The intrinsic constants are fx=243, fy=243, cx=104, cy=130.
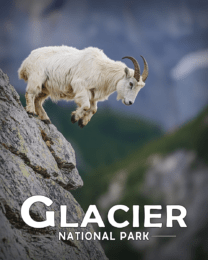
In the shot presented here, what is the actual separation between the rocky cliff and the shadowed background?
5.06m

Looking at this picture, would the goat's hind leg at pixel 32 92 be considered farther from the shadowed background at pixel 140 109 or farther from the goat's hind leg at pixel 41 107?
the shadowed background at pixel 140 109

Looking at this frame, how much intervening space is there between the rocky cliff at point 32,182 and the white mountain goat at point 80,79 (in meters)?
0.80

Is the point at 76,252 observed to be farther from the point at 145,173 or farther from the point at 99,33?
the point at 99,33

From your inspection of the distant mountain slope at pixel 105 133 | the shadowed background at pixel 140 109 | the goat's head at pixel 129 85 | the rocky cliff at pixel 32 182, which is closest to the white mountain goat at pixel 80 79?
the goat's head at pixel 129 85

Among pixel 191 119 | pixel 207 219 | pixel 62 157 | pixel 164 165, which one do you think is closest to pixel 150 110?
pixel 191 119

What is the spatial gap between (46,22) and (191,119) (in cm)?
815

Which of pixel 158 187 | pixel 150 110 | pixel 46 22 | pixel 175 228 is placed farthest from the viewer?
pixel 150 110

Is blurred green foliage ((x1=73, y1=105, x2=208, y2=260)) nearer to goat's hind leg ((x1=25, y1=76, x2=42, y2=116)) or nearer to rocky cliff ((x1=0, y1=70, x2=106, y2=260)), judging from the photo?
rocky cliff ((x1=0, y1=70, x2=106, y2=260))

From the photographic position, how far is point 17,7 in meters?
10.8

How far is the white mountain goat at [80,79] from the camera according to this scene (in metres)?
5.32

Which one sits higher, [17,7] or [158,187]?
[17,7]

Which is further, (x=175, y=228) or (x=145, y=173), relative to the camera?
(x=145, y=173)

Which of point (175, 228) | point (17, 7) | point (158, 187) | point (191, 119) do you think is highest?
point (17, 7)

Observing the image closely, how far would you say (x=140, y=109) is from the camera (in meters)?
13.1
